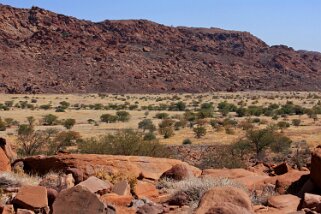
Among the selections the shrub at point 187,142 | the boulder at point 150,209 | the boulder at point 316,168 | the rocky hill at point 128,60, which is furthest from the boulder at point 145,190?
the rocky hill at point 128,60

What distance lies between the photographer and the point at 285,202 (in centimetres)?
1038

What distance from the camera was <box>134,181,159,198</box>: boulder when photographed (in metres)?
11.9

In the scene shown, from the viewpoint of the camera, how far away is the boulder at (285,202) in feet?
33.2

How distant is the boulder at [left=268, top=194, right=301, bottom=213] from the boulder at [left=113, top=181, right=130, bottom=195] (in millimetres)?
2981

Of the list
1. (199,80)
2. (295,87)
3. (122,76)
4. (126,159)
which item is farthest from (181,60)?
(126,159)

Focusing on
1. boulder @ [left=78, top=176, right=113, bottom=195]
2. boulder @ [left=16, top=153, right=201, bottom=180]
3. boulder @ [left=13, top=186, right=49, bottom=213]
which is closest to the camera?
boulder @ [left=13, top=186, right=49, bottom=213]

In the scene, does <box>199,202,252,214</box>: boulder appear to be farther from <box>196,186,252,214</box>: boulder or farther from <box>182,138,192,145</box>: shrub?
<box>182,138,192,145</box>: shrub

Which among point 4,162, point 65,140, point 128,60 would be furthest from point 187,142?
point 128,60

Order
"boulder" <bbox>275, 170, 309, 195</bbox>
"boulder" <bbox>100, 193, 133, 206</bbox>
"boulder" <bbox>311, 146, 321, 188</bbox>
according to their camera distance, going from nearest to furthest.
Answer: "boulder" <bbox>100, 193, 133, 206</bbox> < "boulder" <bbox>311, 146, 321, 188</bbox> < "boulder" <bbox>275, 170, 309, 195</bbox>

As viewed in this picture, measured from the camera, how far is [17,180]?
39.4 ft

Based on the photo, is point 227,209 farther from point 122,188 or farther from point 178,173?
point 178,173

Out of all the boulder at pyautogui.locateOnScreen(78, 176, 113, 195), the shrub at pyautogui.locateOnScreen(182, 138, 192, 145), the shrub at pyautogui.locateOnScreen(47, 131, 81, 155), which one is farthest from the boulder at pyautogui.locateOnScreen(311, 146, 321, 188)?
the shrub at pyautogui.locateOnScreen(182, 138, 192, 145)

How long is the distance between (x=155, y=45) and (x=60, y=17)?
1054 inches

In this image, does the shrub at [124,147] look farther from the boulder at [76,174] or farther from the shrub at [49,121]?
the shrub at [49,121]
